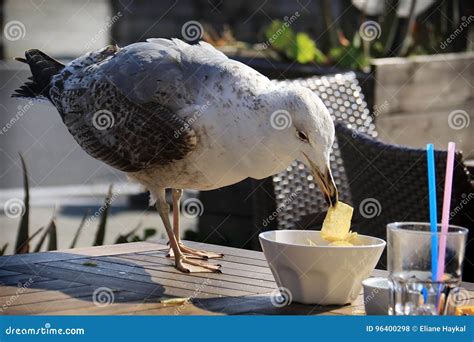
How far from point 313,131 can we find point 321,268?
0.45 m

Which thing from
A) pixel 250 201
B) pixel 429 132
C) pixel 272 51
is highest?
pixel 272 51

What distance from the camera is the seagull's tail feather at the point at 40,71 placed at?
123 inches

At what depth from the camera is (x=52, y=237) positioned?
3477 mm

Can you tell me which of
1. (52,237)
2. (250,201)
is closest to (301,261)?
(52,237)

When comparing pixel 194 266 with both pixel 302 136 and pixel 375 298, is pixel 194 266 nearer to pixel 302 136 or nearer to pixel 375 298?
pixel 302 136

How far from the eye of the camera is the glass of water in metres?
1.77

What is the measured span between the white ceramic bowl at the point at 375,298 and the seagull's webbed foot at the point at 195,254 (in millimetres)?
777

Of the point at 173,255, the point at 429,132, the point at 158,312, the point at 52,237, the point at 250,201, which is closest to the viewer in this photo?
the point at 158,312

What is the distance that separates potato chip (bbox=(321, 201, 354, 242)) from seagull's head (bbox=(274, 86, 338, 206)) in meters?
0.15

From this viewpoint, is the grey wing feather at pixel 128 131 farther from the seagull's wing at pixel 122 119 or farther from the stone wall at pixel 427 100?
the stone wall at pixel 427 100

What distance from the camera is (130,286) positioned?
7.51 ft

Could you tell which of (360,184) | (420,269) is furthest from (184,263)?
(360,184)

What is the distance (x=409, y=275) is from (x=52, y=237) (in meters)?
1.94
